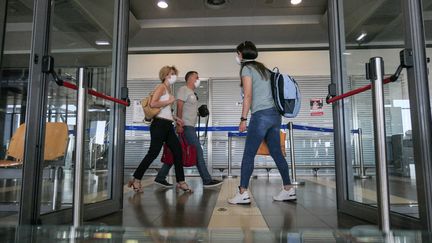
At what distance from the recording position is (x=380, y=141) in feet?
6.35

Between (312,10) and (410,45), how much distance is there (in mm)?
5220

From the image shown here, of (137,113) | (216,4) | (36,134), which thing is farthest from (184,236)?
(137,113)

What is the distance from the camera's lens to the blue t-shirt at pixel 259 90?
314cm

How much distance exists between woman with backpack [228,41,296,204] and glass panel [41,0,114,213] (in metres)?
1.20

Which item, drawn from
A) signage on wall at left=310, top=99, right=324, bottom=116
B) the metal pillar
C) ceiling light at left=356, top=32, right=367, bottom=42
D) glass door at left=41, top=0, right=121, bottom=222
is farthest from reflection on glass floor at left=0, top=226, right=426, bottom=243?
signage on wall at left=310, top=99, right=324, bottom=116

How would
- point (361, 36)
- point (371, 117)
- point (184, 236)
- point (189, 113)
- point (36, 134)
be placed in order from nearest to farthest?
point (184, 236) < point (36, 134) < point (371, 117) < point (361, 36) < point (189, 113)

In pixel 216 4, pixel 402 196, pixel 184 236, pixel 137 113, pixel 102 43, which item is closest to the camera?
pixel 184 236

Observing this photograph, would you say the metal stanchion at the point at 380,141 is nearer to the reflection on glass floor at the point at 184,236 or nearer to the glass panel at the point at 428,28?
the reflection on glass floor at the point at 184,236

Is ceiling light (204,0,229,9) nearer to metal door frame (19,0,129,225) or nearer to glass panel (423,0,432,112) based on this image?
metal door frame (19,0,129,225)

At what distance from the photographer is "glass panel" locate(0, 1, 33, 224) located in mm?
2291

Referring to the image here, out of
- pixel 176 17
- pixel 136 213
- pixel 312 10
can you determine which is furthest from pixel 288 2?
pixel 136 213

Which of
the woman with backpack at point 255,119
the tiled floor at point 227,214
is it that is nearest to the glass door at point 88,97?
the tiled floor at point 227,214

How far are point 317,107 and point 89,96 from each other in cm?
663

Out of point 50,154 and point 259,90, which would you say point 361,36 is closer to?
point 259,90
